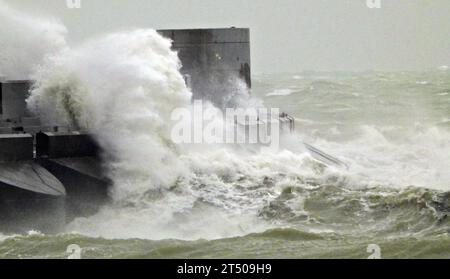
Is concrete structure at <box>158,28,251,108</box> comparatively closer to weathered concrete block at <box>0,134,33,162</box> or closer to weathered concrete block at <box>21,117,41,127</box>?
weathered concrete block at <box>21,117,41,127</box>

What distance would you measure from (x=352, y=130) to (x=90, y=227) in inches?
490

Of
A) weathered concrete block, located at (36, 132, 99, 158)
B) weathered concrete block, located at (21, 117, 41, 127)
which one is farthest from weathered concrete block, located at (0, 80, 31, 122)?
weathered concrete block, located at (36, 132, 99, 158)

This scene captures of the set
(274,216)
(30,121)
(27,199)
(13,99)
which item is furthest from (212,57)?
(27,199)

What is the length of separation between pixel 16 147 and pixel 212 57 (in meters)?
6.25

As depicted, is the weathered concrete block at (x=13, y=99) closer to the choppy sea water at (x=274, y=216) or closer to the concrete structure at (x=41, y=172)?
the concrete structure at (x=41, y=172)

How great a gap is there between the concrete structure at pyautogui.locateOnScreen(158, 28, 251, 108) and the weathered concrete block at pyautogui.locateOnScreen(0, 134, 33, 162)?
5.47 meters

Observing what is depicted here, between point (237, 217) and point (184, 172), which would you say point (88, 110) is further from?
point (237, 217)

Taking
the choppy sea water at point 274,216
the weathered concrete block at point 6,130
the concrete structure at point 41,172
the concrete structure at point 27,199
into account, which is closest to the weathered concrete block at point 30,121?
the concrete structure at point 41,172

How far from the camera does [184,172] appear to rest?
12.9 m

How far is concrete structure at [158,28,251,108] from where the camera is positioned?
1692 cm

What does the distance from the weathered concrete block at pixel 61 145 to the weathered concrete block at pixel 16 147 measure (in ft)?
0.86
